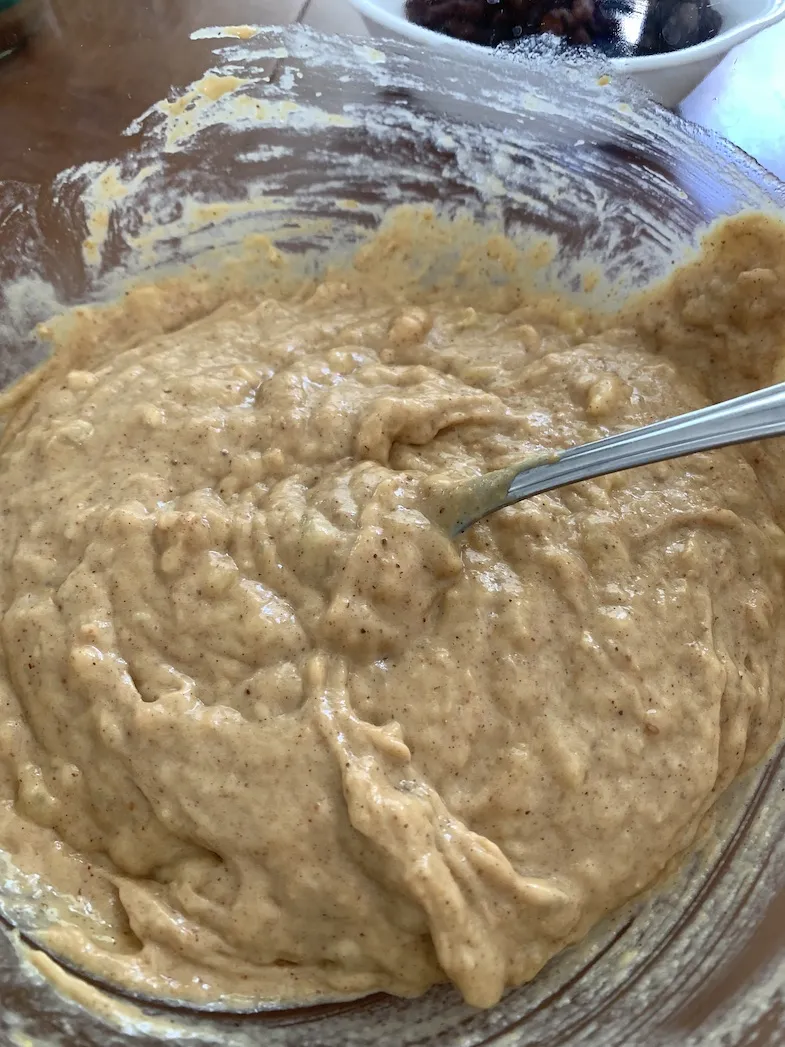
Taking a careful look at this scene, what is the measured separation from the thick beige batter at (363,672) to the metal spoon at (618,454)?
79 mm

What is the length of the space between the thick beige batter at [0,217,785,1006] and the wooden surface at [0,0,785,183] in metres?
0.42

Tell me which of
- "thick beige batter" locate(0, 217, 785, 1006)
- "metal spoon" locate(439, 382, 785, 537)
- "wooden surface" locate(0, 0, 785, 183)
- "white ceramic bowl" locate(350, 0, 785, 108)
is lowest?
"thick beige batter" locate(0, 217, 785, 1006)

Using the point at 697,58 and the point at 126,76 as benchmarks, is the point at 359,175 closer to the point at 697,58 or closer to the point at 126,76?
the point at 126,76

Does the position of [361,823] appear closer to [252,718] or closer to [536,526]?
[252,718]

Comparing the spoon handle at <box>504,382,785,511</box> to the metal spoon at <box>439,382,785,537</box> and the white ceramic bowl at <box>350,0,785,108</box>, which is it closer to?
the metal spoon at <box>439,382,785,537</box>

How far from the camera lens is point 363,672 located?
143cm

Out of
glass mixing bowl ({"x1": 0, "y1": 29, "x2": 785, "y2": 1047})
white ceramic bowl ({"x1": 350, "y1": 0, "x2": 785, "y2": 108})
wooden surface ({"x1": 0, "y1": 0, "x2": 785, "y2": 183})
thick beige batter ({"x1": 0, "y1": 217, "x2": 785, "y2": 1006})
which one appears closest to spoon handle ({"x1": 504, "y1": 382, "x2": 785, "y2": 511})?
thick beige batter ({"x1": 0, "y1": 217, "x2": 785, "y2": 1006})

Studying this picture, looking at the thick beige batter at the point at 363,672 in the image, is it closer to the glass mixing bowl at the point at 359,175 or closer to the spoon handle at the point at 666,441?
the spoon handle at the point at 666,441

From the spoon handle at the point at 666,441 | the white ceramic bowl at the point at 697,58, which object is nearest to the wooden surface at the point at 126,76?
the white ceramic bowl at the point at 697,58

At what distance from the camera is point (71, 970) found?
136 cm

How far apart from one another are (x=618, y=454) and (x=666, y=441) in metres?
0.09

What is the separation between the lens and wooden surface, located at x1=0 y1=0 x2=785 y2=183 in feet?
6.33

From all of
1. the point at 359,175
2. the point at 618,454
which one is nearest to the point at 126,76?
the point at 359,175

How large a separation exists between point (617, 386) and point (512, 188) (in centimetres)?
70
